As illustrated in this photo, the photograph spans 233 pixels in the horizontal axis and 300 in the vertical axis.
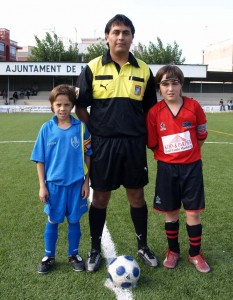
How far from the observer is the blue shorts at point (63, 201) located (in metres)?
2.82

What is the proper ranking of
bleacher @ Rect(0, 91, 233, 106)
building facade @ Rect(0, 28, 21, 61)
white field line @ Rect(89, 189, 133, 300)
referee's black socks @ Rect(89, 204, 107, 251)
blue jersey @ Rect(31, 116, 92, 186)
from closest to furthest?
white field line @ Rect(89, 189, 133, 300) < blue jersey @ Rect(31, 116, 92, 186) < referee's black socks @ Rect(89, 204, 107, 251) < bleacher @ Rect(0, 91, 233, 106) < building facade @ Rect(0, 28, 21, 61)

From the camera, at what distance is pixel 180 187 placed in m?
2.94

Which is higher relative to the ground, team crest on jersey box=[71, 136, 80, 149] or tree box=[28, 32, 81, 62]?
tree box=[28, 32, 81, 62]

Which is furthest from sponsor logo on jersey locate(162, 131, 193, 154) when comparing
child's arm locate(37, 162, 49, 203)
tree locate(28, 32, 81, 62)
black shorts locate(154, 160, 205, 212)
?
tree locate(28, 32, 81, 62)

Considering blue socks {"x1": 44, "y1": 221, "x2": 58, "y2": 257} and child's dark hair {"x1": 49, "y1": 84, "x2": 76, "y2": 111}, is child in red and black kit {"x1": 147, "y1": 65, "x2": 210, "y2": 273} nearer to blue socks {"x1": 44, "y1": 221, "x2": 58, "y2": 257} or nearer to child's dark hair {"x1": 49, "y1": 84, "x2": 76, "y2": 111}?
child's dark hair {"x1": 49, "y1": 84, "x2": 76, "y2": 111}

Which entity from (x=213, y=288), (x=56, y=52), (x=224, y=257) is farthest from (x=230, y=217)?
(x=56, y=52)

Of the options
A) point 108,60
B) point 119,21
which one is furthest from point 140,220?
point 119,21

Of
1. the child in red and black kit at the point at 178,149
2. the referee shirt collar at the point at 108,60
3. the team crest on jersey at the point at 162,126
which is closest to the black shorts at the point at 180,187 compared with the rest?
the child in red and black kit at the point at 178,149

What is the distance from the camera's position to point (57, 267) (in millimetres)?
2957

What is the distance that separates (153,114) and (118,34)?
71cm

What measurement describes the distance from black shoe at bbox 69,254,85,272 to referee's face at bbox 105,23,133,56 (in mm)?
1749

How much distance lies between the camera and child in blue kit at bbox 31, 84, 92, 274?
2.79 metres

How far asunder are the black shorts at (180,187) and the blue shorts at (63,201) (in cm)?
70

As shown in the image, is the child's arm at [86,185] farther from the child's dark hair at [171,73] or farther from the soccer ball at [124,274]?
the child's dark hair at [171,73]
